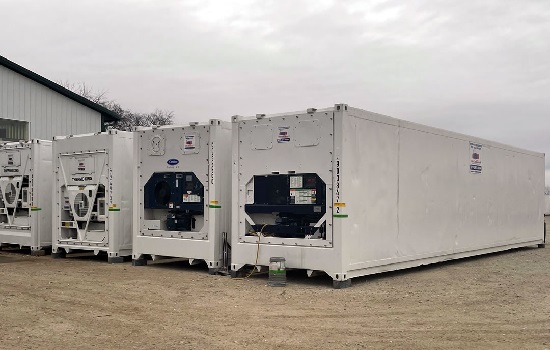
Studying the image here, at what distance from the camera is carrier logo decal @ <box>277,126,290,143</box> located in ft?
32.4

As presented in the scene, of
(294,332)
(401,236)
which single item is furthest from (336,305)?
(401,236)

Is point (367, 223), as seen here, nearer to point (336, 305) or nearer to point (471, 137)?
point (336, 305)

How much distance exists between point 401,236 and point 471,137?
158 inches

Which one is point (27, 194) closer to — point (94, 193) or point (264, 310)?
point (94, 193)

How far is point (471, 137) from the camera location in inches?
529

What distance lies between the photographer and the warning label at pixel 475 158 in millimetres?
13414

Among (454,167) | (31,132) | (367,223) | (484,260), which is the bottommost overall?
(484,260)

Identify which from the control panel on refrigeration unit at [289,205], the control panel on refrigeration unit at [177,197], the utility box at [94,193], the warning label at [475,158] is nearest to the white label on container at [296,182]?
the control panel on refrigeration unit at [289,205]

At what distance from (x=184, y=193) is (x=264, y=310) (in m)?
4.27

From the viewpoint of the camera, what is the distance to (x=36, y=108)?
2086 centimetres

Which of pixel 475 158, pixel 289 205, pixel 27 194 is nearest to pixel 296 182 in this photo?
pixel 289 205

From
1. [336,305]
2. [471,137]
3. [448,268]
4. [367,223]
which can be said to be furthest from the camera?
[471,137]

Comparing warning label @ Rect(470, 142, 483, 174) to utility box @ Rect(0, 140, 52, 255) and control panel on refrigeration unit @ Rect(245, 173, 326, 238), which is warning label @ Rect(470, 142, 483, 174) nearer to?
control panel on refrigeration unit @ Rect(245, 173, 326, 238)

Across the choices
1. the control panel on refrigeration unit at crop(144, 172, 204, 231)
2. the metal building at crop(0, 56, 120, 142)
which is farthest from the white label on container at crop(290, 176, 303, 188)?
the metal building at crop(0, 56, 120, 142)
